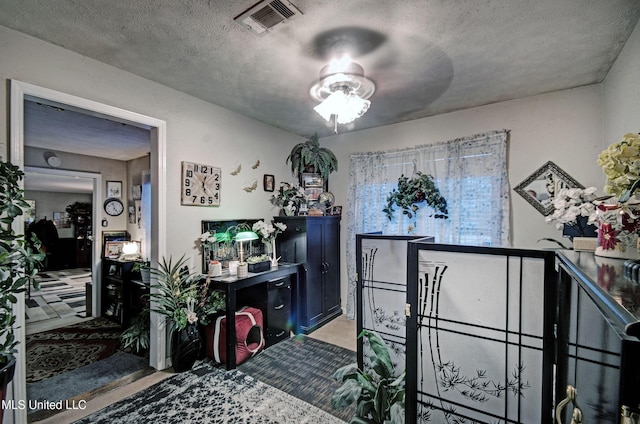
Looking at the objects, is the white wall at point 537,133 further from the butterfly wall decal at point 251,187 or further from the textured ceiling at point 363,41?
the butterfly wall decal at point 251,187

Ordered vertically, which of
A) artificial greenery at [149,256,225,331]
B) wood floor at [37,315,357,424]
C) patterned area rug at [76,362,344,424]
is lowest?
wood floor at [37,315,357,424]

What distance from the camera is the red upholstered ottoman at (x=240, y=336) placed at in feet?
8.87

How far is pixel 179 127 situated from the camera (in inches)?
110

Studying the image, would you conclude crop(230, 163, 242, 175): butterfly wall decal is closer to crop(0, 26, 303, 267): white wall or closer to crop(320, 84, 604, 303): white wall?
crop(0, 26, 303, 267): white wall

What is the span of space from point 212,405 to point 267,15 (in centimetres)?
273

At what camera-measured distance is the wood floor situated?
2.04m

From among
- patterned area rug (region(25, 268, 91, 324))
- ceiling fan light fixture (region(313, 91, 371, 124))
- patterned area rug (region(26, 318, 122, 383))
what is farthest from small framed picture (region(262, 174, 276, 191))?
patterned area rug (region(25, 268, 91, 324))

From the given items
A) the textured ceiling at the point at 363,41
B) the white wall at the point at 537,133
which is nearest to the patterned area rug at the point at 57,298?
the textured ceiling at the point at 363,41

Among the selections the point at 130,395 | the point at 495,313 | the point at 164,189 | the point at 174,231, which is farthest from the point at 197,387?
the point at 495,313

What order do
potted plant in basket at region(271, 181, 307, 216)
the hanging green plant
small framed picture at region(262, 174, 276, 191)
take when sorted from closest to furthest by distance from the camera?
the hanging green plant, small framed picture at region(262, 174, 276, 191), potted plant in basket at region(271, 181, 307, 216)

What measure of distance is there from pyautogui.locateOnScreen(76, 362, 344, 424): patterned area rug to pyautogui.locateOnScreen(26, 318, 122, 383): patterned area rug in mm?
1083

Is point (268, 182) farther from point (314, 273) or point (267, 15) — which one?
point (267, 15)

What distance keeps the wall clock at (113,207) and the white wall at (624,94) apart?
623cm

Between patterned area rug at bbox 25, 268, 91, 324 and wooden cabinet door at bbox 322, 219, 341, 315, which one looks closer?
wooden cabinet door at bbox 322, 219, 341, 315
